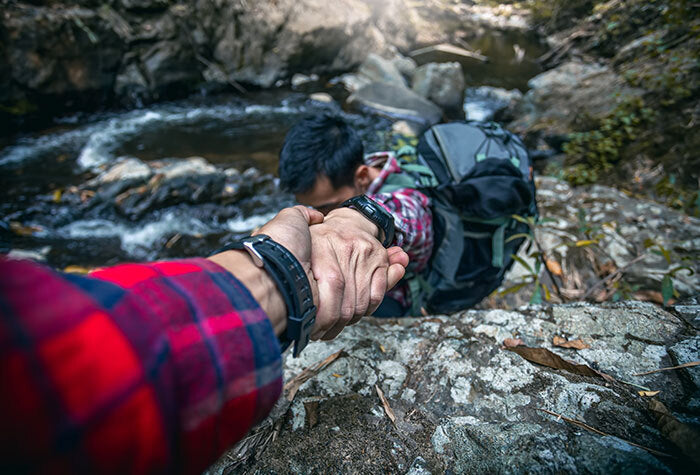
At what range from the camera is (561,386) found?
3.80 feet

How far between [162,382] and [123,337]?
0.32 ft

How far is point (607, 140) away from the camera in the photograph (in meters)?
4.57

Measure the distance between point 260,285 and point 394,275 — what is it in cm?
56

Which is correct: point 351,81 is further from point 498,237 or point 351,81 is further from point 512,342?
point 512,342

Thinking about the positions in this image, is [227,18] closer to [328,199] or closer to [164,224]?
[164,224]

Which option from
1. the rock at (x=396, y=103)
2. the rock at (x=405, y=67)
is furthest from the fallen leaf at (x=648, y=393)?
the rock at (x=405, y=67)

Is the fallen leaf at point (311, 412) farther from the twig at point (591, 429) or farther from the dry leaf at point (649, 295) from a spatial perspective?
the dry leaf at point (649, 295)

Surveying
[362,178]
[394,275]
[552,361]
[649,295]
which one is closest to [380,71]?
[362,178]

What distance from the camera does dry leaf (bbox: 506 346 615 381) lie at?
121 cm

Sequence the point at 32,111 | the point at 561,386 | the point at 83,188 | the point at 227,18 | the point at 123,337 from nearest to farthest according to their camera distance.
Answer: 1. the point at 123,337
2. the point at 561,386
3. the point at 83,188
4. the point at 32,111
5. the point at 227,18

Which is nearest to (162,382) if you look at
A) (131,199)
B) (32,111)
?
(131,199)

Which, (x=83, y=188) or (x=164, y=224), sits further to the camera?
(x=83, y=188)

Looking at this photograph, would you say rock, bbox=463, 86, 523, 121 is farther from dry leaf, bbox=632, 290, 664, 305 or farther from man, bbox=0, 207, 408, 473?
man, bbox=0, 207, 408, 473

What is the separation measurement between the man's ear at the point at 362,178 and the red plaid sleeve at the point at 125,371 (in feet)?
5.30
